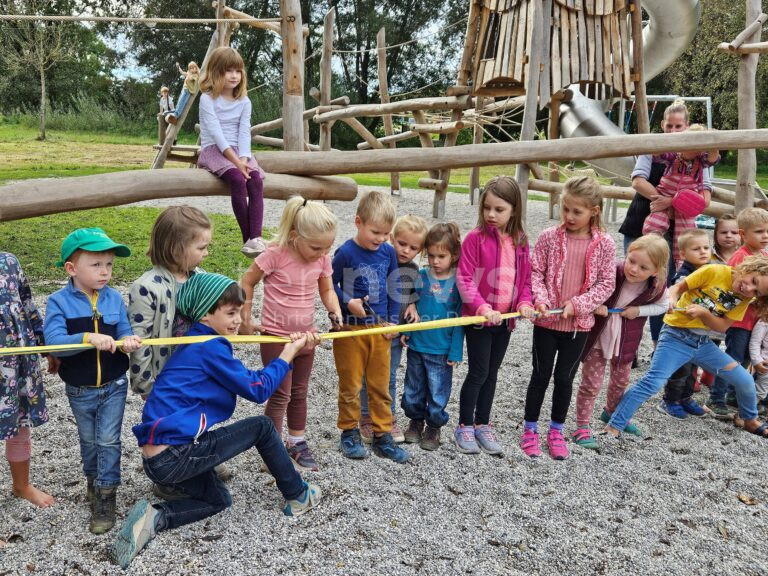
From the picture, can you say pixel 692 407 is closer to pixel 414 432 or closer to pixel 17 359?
pixel 414 432

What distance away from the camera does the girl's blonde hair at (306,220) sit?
2.79 meters

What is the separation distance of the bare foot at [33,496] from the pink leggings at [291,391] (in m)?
0.97

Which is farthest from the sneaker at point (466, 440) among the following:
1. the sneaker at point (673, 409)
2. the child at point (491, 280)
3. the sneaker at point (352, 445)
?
the sneaker at point (673, 409)

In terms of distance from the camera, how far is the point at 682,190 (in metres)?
4.40

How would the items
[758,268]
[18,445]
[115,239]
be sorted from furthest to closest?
[115,239]
[758,268]
[18,445]

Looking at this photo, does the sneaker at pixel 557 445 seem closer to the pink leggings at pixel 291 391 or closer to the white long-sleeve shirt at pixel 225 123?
the pink leggings at pixel 291 391

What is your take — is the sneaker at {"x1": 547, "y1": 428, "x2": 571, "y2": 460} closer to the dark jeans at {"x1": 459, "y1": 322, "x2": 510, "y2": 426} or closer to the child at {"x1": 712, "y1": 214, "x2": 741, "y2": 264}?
the dark jeans at {"x1": 459, "y1": 322, "x2": 510, "y2": 426}

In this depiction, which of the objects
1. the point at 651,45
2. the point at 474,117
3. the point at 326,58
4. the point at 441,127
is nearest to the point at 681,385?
the point at 441,127

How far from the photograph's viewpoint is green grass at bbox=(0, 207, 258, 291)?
20.9 feet

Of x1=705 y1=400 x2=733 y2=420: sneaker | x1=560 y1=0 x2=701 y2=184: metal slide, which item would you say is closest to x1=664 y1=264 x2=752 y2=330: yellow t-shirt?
x1=705 y1=400 x2=733 y2=420: sneaker

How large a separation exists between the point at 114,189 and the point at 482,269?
2.26 metres

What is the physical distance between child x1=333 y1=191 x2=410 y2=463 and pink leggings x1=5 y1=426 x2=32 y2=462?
135 cm

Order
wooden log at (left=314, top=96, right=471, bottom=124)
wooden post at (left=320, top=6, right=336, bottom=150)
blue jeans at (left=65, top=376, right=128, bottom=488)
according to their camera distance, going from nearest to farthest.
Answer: blue jeans at (left=65, top=376, right=128, bottom=488) → wooden log at (left=314, top=96, right=471, bottom=124) → wooden post at (left=320, top=6, right=336, bottom=150)

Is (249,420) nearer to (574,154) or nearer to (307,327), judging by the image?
(307,327)
